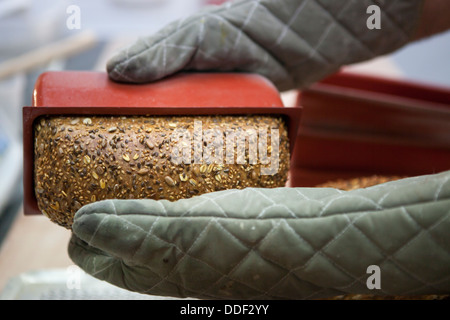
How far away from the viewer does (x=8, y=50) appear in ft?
6.12

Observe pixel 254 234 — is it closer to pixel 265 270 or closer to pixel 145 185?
pixel 265 270

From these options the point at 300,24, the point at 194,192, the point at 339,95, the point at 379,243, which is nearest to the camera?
the point at 379,243

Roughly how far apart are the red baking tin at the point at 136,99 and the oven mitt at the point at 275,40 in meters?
0.03

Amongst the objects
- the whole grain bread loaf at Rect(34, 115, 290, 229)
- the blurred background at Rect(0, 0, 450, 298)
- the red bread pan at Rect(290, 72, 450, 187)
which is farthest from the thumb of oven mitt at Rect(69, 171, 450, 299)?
the red bread pan at Rect(290, 72, 450, 187)

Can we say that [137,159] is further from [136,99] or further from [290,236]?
[290,236]

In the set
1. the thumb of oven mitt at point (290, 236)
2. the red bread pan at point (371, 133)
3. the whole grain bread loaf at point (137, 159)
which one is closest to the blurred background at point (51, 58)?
the red bread pan at point (371, 133)

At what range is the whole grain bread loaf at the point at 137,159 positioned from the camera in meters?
0.60

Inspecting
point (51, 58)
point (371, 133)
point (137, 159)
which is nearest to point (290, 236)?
point (137, 159)

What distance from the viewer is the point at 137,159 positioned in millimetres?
606

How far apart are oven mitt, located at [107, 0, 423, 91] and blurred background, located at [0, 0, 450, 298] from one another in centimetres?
17

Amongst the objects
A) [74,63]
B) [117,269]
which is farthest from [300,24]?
[74,63]

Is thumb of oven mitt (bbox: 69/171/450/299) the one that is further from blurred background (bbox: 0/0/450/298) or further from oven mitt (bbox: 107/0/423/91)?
blurred background (bbox: 0/0/450/298)

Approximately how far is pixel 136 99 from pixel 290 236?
29 centimetres
